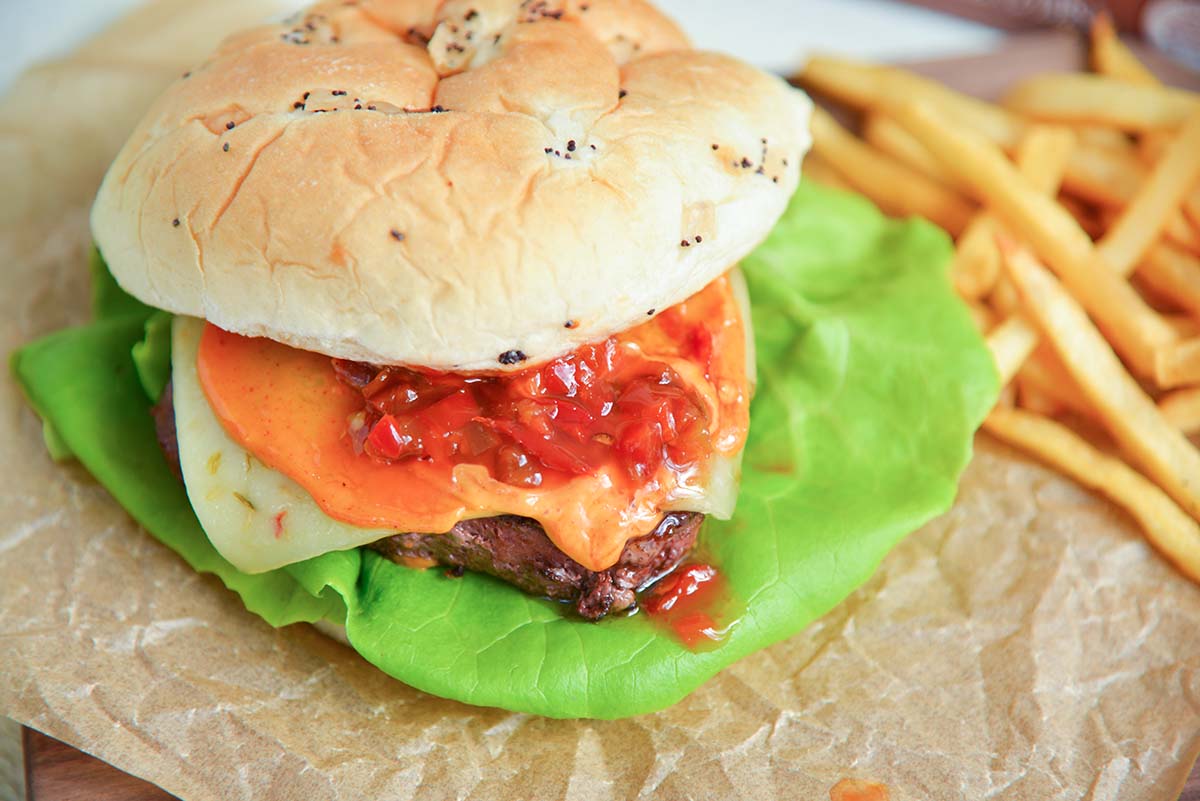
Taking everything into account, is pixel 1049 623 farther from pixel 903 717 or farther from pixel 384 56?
pixel 384 56

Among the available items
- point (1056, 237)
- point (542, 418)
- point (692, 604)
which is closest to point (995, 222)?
point (1056, 237)

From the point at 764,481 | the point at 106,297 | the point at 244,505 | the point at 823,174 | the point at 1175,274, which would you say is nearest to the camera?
the point at 244,505

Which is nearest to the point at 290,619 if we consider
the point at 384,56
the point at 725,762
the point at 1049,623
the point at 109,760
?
the point at 109,760

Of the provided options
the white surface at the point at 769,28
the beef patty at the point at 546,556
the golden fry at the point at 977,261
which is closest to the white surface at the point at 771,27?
the white surface at the point at 769,28

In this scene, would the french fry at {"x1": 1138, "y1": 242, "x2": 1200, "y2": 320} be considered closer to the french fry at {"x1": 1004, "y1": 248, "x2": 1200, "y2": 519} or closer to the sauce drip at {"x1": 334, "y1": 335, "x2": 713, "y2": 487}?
the french fry at {"x1": 1004, "y1": 248, "x2": 1200, "y2": 519}

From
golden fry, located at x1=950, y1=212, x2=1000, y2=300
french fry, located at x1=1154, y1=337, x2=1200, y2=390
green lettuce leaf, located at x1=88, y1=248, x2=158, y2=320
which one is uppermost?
green lettuce leaf, located at x1=88, y1=248, x2=158, y2=320

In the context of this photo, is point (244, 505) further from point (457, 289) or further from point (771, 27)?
point (771, 27)

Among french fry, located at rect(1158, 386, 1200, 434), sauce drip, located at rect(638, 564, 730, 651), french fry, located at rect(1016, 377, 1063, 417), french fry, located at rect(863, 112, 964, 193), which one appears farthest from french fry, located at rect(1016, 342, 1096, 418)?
sauce drip, located at rect(638, 564, 730, 651)
